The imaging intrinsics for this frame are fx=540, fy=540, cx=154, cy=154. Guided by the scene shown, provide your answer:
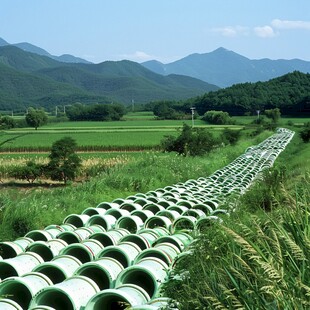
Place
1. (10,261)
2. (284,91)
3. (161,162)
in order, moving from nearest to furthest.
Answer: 1. (10,261)
2. (161,162)
3. (284,91)

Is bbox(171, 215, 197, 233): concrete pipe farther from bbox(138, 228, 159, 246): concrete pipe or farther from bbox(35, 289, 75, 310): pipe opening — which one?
bbox(35, 289, 75, 310): pipe opening

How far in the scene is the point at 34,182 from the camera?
3391 cm

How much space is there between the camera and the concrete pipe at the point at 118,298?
16.4ft

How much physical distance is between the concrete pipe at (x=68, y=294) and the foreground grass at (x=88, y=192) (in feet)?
13.9

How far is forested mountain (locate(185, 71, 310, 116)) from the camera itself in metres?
88.5

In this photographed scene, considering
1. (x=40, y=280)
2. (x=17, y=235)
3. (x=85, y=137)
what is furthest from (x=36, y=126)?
(x=40, y=280)

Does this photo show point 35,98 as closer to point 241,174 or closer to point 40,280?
point 241,174

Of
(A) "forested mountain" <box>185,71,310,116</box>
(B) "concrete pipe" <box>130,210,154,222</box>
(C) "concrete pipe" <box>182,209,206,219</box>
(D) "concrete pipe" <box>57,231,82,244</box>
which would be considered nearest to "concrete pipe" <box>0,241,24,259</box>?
(D) "concrete pipe" <box>57,231,82,244</box>

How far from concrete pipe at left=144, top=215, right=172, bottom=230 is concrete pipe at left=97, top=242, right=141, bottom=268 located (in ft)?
5.75

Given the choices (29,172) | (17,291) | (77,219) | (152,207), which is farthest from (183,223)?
(29,172)

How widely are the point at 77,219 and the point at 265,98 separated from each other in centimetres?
8690

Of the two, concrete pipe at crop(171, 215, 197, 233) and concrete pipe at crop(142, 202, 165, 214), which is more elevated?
concrete pipe at crop(171, 215, 197, 233)

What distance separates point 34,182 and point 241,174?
17.6m

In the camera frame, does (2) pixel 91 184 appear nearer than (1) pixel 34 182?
Yes
